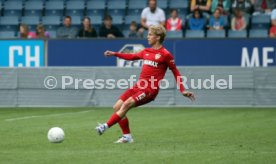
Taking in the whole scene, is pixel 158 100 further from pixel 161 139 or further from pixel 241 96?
pixel 161 139

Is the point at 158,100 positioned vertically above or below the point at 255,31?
below

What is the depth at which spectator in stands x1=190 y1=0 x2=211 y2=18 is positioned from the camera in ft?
85.9

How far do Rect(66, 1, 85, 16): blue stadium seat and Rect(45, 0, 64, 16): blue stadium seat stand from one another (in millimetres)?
262

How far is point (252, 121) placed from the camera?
17.0 meters

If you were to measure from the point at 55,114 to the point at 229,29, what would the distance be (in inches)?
333

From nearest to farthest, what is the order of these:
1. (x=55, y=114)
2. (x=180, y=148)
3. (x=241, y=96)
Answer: (x=180, y=148), (x=55, y=114), (x=241, y=96)

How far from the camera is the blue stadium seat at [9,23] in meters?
29.1

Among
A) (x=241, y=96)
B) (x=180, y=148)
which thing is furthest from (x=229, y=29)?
(x=180, y=148)

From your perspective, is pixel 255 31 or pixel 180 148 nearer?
pixel 180 148

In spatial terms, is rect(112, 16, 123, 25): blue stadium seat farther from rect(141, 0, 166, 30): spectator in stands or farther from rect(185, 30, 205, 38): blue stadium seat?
rect(185, 30, 205, 38): blue stadium seat

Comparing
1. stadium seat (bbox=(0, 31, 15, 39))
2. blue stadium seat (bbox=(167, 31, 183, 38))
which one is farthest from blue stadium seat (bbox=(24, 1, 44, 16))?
blue stadium seat (bbox=(167, 31, 183, 38))

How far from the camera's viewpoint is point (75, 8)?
29109 millimetres

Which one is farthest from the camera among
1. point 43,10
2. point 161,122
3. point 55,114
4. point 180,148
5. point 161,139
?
point 43,10

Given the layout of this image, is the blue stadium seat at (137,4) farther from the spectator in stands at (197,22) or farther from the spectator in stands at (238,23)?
the spectator in stands at (238,23)
